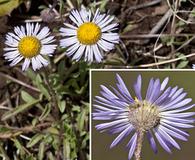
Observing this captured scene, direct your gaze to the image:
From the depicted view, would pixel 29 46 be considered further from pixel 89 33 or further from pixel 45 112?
pixel 45 112

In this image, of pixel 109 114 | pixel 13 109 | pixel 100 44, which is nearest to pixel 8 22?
pixel 13 109

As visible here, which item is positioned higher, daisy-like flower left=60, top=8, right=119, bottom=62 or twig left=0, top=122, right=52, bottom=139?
daisy-like flower left=60, top=8, right=119, bottom=62

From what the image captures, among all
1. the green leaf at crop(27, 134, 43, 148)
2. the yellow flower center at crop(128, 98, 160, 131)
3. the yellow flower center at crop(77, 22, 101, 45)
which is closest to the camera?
the yellow flower center at crop(128, 98, 160, 131)

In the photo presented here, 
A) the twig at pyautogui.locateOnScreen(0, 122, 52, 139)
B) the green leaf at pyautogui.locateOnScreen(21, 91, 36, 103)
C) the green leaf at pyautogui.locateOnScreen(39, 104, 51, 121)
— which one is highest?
the green leaf at pyautogui.locateOnScreen(21, 91, 36, 103)

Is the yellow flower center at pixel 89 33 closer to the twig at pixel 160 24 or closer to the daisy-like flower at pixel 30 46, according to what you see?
the daisy-like flower at pixel 30 46

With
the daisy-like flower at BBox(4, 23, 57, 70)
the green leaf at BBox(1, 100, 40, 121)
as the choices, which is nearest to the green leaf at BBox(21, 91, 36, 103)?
the green leaf at BBox(1, 100, 40, 121)

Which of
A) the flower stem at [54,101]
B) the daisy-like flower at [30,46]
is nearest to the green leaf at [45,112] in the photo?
the flower stem at [54,101]

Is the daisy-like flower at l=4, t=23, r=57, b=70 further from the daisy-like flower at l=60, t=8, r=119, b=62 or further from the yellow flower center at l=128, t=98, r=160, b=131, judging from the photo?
the yellow flower center at l=128, t=98, r=160, b=131

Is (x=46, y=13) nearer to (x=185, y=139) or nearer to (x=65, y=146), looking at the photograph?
(x=65, y=146)
